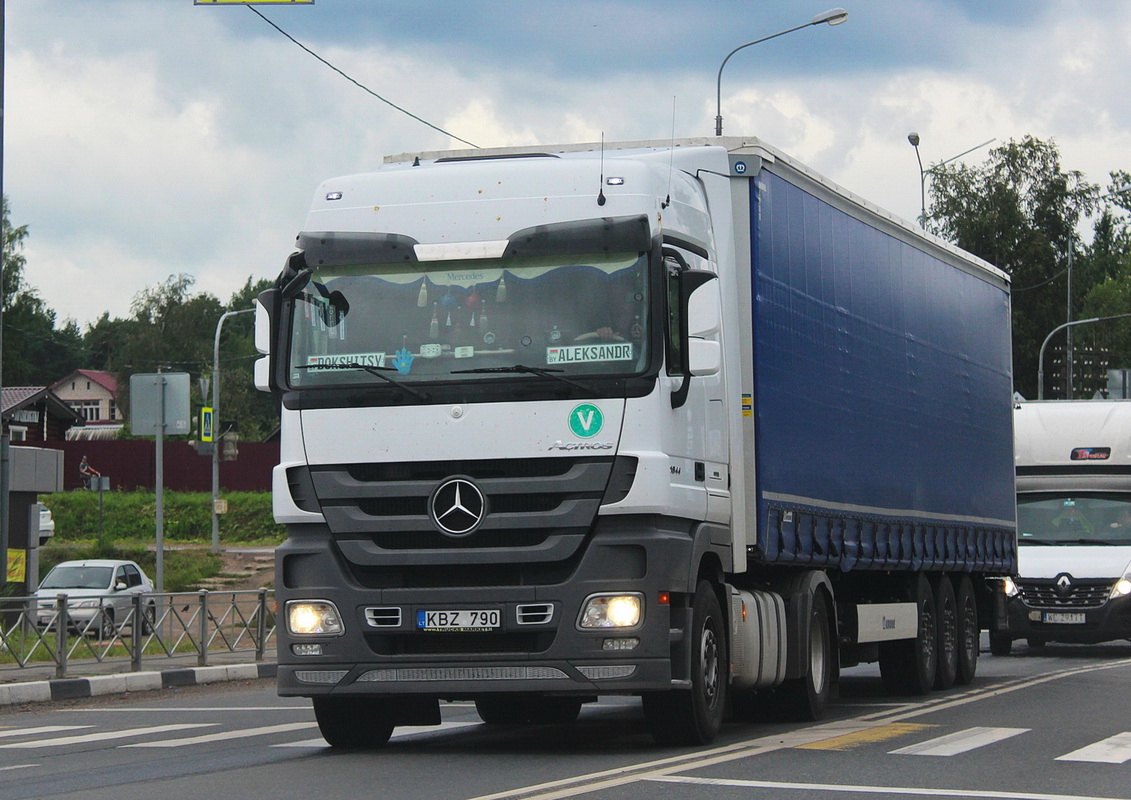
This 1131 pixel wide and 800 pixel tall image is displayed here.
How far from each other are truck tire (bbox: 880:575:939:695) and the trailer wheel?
1.10m

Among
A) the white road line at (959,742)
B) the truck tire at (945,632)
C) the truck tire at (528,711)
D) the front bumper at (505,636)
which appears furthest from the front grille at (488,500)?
the truck tire at (945,632)

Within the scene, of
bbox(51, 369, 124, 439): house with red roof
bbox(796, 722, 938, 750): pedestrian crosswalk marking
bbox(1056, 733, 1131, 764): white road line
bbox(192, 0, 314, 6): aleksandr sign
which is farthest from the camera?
bbox(51, 369, 124, 439): house with red roof

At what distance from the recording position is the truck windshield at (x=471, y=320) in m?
10.6

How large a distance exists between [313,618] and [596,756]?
1879 millimetres

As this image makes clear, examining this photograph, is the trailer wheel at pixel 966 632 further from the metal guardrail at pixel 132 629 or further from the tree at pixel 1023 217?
the tree at pixel 1023 217

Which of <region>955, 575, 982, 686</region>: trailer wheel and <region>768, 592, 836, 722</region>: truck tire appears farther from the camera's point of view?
<region>955, 575, 982, 686</region>: trailer wheel

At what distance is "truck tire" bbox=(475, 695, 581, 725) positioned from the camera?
13906 millimetres

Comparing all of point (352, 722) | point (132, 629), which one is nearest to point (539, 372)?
point (352, 722)

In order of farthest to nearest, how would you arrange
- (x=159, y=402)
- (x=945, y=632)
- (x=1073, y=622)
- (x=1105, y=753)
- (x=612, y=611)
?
1. (x=1073, y=622)
2. (x=159, y=402)
3. (x=945, y=632)
4. (x=1105, y=753)
5. (x=612, y=611)

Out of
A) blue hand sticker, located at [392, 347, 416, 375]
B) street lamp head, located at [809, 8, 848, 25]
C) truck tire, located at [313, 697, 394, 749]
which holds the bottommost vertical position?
truck tire, located at [313, 697, 394, 749]

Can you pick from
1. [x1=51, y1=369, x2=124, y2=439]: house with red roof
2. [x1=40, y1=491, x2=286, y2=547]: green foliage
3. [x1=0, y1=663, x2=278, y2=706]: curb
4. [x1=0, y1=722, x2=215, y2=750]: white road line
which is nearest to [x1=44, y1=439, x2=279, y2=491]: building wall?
[x1=40, y1=491, x2=286, y2=547]: green foliage

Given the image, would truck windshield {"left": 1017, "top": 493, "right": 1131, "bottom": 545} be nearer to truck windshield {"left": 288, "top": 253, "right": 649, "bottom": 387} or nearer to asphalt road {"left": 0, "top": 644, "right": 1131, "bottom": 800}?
asphalt road {"left": 0, "top": 644, "right": 1131, "bottom": 800}

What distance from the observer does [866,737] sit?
11938 mm

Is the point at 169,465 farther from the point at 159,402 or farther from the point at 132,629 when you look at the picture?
the point at 132,629
